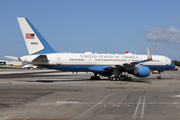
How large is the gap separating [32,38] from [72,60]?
6.85m

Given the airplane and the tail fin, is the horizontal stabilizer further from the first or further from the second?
the tail fin

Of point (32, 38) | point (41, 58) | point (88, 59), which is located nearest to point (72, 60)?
point (88, 59)

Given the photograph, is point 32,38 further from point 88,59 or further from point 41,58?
point 88,59

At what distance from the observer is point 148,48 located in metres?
32.8

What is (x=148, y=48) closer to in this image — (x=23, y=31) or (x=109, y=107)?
(x=23, y=31)

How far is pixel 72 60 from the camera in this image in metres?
34.5

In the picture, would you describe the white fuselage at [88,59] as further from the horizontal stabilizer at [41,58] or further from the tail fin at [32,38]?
the tail fin at [32,38]

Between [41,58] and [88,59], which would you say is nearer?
[41,58]

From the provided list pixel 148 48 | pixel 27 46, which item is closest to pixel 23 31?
pixel 27 46

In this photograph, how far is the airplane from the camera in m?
32.4

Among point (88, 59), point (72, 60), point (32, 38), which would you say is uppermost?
point (32, 38)

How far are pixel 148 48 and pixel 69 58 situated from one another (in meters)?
12.0

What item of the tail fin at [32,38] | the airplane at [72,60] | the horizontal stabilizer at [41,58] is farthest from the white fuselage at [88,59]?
the tail fin at [32,38]

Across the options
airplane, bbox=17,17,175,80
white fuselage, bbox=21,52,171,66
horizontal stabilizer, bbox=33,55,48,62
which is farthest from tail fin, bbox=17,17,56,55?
horizontal stabilizer, bbox=33,55,48,62
